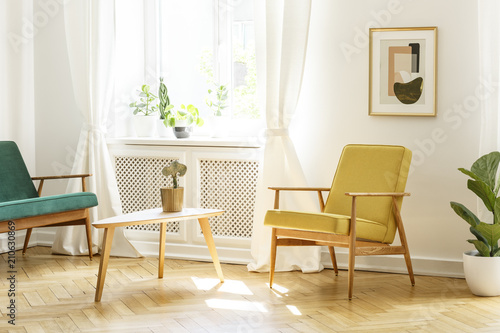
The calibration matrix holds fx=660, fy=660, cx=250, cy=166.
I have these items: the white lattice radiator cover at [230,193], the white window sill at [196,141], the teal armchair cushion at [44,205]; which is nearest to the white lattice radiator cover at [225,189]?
the white lattice radiator cover at [230,193]

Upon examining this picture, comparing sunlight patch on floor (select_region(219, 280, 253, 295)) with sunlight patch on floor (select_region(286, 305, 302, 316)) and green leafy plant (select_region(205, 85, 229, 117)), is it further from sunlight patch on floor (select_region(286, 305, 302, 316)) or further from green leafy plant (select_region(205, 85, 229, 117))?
green leafy plant (select_region(205, 85, 229, 117))

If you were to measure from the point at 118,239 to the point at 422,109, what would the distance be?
2443 mm

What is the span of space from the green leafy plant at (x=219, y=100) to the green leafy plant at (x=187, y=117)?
0.41ft

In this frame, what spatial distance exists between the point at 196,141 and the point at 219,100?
16.8 inches

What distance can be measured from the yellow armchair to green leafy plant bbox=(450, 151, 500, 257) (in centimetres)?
40

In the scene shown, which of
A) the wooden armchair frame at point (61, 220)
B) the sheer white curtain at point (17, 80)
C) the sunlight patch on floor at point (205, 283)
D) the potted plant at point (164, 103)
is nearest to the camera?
the sunlight patch on floor at point (205, 283)

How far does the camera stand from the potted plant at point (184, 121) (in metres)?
5.06

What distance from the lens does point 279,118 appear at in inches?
180

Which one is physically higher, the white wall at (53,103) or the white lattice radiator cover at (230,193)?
the white wall at (53,103)

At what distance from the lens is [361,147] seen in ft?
14.2

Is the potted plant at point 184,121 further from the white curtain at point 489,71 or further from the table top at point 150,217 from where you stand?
the white curtain at point 489,71

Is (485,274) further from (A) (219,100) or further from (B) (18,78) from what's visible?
(B) (18,78)

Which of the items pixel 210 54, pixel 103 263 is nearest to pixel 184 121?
pixel 210 54

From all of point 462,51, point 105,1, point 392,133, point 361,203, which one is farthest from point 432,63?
point 105,1
